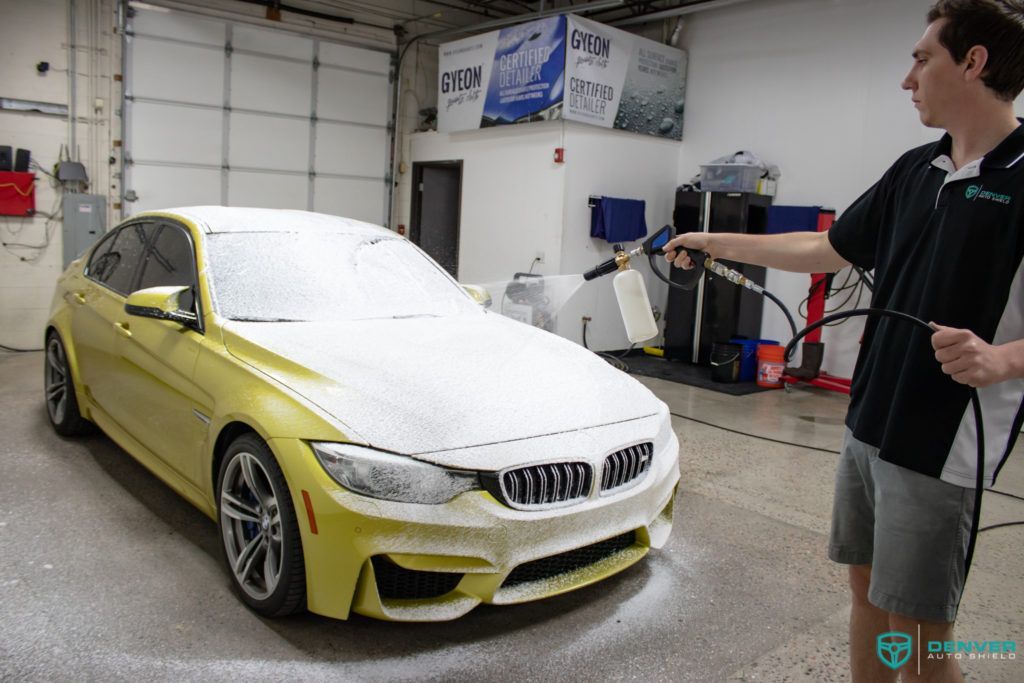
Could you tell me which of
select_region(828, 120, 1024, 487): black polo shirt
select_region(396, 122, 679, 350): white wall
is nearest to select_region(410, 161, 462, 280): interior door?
select_region(396, 122, 679, 350): white wall

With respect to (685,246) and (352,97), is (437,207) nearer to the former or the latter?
(352,97)

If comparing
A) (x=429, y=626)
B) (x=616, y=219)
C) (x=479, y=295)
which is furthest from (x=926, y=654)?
(x=616, y=219)

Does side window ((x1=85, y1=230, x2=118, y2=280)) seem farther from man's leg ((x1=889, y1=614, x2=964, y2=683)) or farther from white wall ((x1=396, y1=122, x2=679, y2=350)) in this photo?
white wall ((x1=396, y1=122, x2=679, y2=350))

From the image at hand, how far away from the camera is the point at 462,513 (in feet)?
7.29

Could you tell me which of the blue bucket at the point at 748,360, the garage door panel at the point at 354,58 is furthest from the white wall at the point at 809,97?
the garage door panel at the point at 354,58

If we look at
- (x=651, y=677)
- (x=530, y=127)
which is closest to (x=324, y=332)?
(x=651, y=677)

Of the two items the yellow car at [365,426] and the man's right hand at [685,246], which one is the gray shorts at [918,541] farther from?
the yellow car at [365,426]

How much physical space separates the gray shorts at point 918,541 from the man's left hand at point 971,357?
0.25m

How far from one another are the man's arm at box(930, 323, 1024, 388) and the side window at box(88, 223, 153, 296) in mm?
3338

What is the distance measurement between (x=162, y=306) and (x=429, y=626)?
151cm

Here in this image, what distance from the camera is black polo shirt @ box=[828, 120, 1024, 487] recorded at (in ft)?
4.70

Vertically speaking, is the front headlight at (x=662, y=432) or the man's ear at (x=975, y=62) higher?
the man's ear at (x=975, y=62)

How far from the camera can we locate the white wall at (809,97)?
23.5 ft

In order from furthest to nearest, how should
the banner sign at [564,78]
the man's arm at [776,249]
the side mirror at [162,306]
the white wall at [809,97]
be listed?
the banner sign at [564,78] < the white wall at [809,97] < the side mirror at [162,306] < the man's arm at [776,249]
